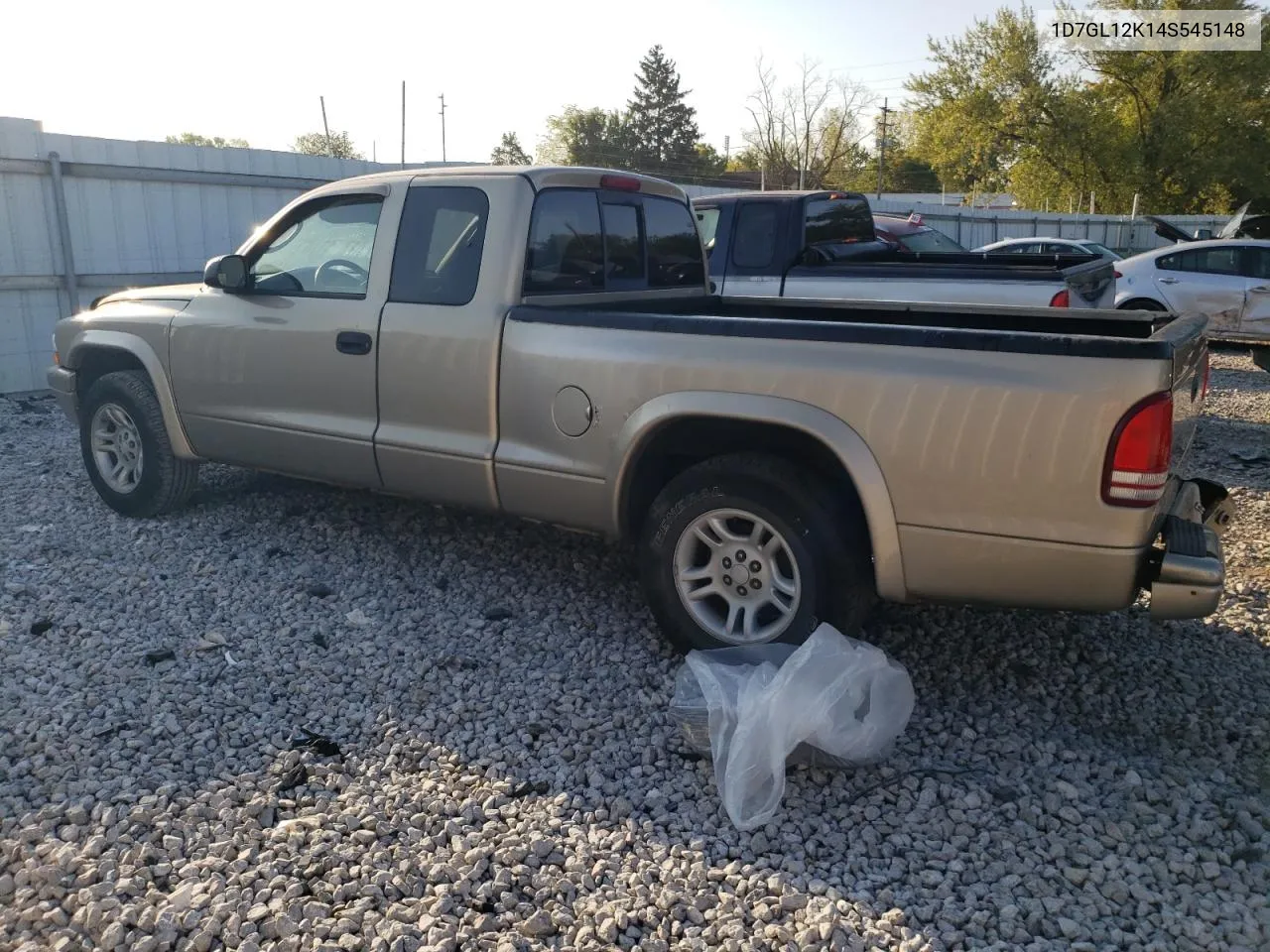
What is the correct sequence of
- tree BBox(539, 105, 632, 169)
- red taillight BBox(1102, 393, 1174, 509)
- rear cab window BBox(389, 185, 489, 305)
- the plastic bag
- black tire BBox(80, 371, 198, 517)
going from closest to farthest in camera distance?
red taillight BBox(1102, 393, 1174, 509) → the plastic bag → rear cab window BBox(389, 185, 489, 305) → black tire BBox(80, 371, 198, 517) → tree BBox(539, 105, 632, 169)

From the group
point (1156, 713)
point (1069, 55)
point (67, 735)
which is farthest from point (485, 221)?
point (1069, 55)

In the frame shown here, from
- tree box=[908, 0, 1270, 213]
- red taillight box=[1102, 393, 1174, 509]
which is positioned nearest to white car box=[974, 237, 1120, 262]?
red taillight box=[1102, 393, 1174, 509]

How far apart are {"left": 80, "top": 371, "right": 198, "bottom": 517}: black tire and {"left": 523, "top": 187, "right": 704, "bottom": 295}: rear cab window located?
2.55 m

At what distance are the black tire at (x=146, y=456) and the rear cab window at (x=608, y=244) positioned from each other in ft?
8.38

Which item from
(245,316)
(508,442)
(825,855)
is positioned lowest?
(825,855)

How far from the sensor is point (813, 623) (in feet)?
12.5

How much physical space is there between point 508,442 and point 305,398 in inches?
50.0

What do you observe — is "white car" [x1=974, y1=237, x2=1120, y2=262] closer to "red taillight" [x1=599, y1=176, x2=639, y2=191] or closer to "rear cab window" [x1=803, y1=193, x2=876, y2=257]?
"rear cab window" [x1=803, y1=193, x2=876, y2=257]

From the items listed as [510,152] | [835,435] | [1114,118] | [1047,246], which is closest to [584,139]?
[510,152]

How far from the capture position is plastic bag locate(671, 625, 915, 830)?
3.21 m

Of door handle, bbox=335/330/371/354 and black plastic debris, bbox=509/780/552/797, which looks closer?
black plastic debris, bbox=509/780/552/797

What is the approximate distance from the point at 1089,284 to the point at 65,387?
6.79 m

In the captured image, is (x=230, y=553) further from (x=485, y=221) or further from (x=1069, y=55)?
(x=1069, y=55)

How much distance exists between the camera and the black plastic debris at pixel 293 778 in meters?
3.32
